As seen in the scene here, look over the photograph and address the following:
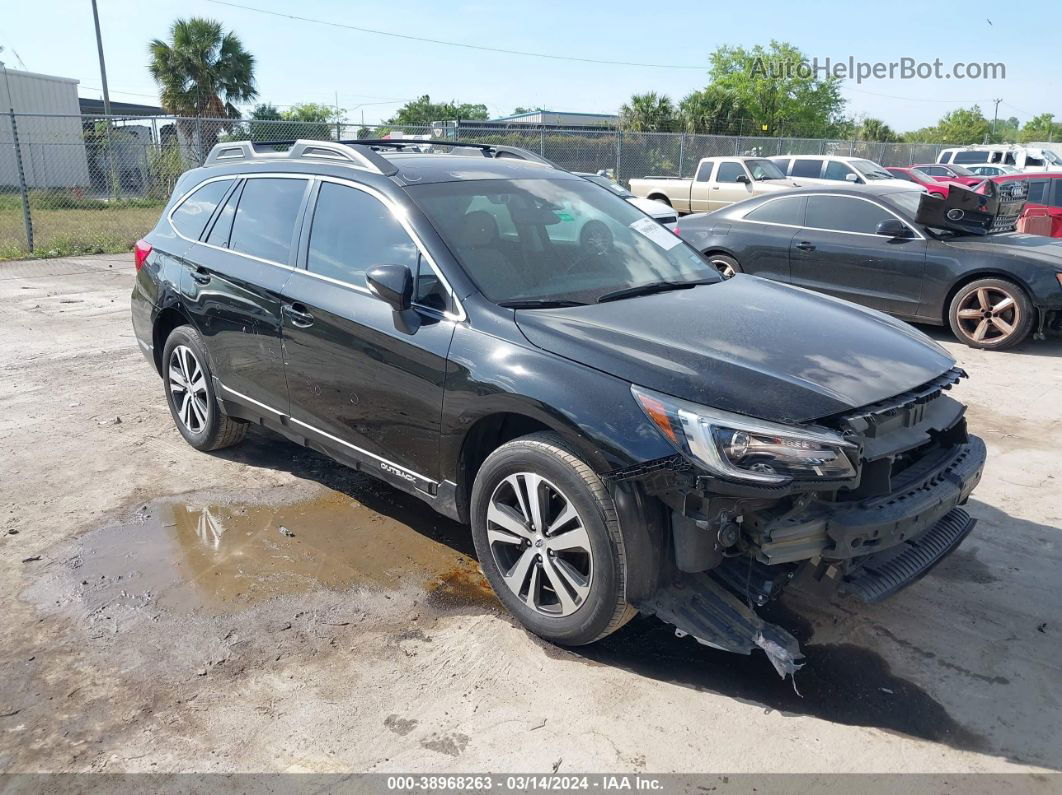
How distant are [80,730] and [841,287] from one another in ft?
25.7

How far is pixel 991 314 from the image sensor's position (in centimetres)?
800

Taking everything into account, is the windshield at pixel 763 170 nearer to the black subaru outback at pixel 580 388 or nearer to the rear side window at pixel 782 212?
the rear side window at pixel 782 212

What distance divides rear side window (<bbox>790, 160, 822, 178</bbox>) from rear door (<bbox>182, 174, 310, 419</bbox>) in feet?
56.2

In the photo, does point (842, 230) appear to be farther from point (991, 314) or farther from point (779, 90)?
point (779, 90)

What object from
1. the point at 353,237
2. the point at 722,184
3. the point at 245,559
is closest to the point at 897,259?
the point at 353,237

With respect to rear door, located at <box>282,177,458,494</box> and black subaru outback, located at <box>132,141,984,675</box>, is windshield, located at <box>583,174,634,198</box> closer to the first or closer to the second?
black subaru outback, located at <box>132,141,984,675</box>

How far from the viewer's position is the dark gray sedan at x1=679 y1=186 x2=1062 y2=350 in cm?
784

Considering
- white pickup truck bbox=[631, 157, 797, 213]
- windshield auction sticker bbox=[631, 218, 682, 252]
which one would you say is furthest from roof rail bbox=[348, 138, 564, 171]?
white pickup truck bbox=[631, 157, 797, 213]

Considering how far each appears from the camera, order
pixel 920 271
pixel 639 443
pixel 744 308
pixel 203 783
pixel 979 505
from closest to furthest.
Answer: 1. pixel 203 783
2. pixel 639 443
3. pixel 744 308
4. pixel 979 505
5. pixel 920 271

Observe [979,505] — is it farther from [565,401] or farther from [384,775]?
[384,775]

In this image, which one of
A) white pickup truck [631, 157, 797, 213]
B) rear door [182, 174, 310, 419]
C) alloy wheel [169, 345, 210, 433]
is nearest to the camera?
rear door [182, 174, 310, 419]

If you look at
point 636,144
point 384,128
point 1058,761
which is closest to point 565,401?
point 1058,761

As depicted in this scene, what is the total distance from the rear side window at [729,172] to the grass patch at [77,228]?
478 inches

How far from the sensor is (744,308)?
3.72 m
